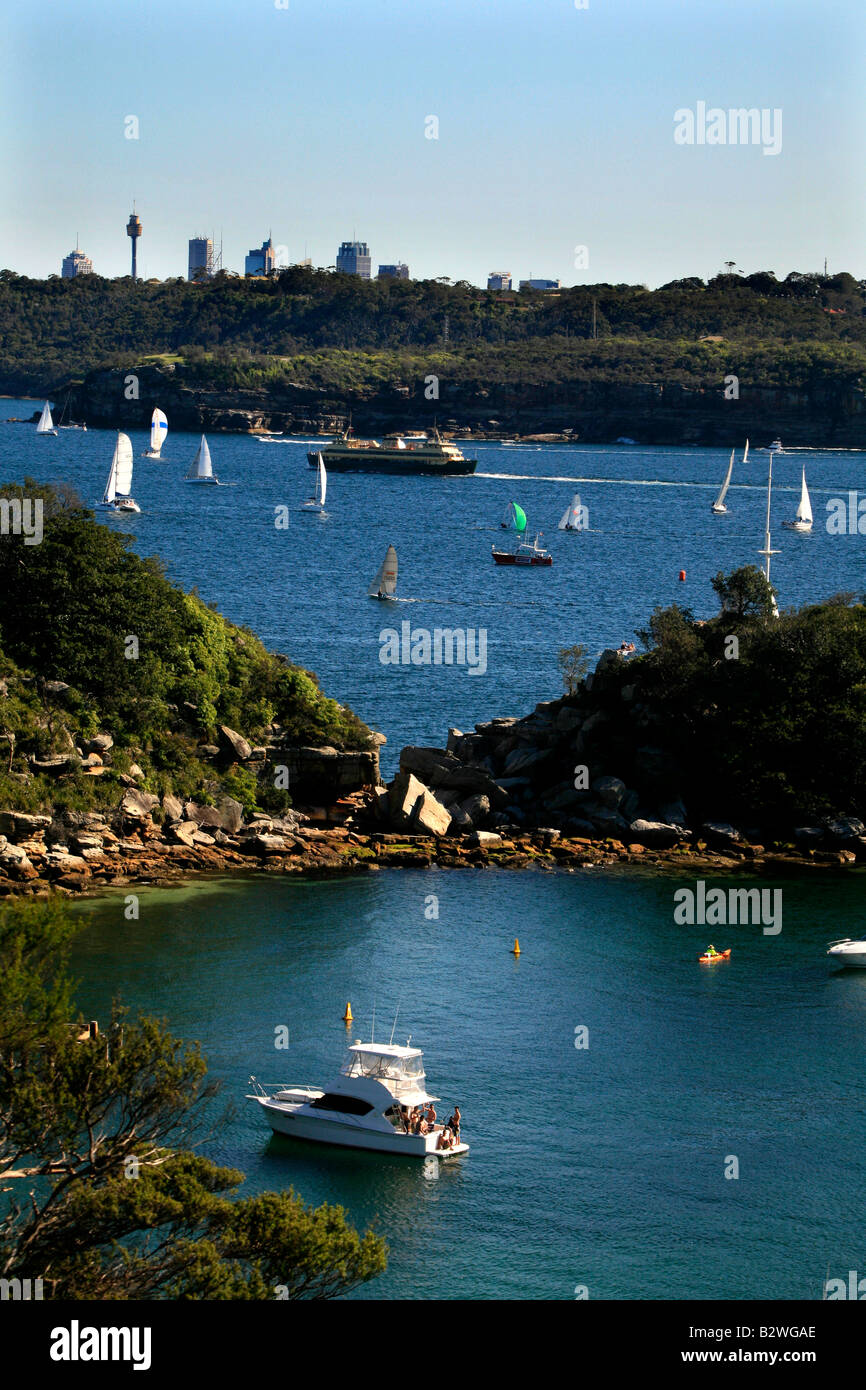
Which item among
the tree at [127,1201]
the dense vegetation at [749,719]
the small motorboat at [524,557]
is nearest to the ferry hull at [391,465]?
the small motorboat at [524,557]

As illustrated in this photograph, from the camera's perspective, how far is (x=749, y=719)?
4775 cm

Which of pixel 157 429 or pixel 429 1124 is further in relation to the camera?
pixel 157 429

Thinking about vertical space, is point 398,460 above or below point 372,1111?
above

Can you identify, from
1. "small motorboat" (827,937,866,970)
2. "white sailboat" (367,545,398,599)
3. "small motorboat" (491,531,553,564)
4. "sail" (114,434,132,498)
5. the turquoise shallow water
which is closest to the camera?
Answer: the turquoise shallow water

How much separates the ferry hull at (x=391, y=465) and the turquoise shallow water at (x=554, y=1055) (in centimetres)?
15527

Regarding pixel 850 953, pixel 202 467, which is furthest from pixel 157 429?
pixel 850 953

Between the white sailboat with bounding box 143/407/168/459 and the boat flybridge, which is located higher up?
the white sailboat with bounding box 143/407/168/459

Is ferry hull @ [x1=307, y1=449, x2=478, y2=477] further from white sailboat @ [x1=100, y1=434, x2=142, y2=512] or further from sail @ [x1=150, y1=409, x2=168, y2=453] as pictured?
white sailboat @ [x1=100, y1=434, x2=142, y2=512]

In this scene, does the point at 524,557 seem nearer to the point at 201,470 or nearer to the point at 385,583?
the point at 385,583

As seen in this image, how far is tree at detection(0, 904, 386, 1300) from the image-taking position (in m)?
17.8

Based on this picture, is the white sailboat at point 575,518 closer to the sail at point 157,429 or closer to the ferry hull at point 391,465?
the sail at point 157,429

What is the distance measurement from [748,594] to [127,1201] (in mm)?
37834

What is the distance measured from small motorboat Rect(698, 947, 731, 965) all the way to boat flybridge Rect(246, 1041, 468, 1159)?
435 inches

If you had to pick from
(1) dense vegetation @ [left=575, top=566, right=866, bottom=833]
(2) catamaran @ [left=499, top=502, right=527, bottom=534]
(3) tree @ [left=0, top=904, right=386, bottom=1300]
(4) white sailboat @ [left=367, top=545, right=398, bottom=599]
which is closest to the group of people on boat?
(3) tree @ [left=0, top=904, right=386, bottom=1300]
